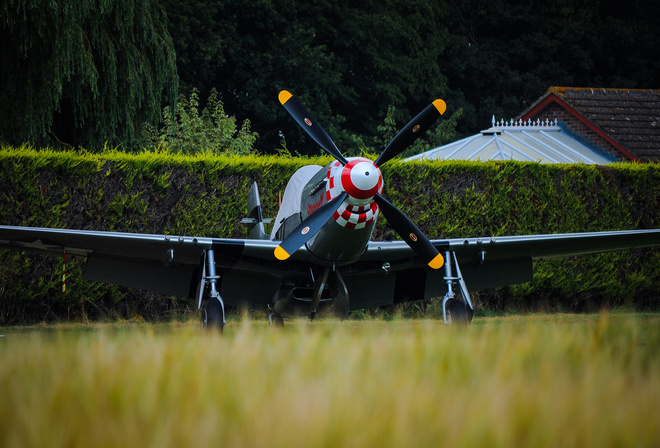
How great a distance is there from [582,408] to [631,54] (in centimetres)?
4306

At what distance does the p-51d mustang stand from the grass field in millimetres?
4965

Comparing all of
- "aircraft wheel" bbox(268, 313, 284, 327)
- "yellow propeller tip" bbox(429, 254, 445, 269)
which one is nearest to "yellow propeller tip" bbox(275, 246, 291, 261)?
"yellow propeller tip" bbox(429, 254, 445, 269)

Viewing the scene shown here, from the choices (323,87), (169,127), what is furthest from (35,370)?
(323,87)

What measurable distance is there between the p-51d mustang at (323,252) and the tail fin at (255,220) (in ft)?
0.05

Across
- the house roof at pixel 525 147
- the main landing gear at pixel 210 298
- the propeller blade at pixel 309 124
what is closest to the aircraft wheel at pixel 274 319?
the main landing gear at pixel 210 298

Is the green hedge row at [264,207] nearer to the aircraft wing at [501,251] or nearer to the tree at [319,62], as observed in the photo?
the aircraft wing at [501,251]

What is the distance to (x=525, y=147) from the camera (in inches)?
874

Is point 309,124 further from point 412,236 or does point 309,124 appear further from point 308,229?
point 412,236

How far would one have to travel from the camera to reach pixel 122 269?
371 inches

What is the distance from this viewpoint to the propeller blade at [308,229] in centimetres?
758

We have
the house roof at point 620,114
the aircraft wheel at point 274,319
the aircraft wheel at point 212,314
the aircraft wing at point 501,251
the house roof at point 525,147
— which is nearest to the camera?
the aircraft wheel at point 212,314

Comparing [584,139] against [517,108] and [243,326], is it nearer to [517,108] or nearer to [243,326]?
[517,108]

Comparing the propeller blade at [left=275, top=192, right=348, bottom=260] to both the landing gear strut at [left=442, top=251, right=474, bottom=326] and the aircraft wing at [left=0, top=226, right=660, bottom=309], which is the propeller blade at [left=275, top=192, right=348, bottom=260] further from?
the landing gear strut at [left=442, top=251, right=474, bottom=326]

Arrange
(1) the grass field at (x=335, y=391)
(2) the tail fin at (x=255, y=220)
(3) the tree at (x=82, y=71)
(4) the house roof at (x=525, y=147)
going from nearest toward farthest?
(1) the grass field at (x=335, y=391) < (2) the tail fin at (x=255, y=220) < (3) the tree at (x=82, y=71) < (4) the house roof at (x=525, y=147)
